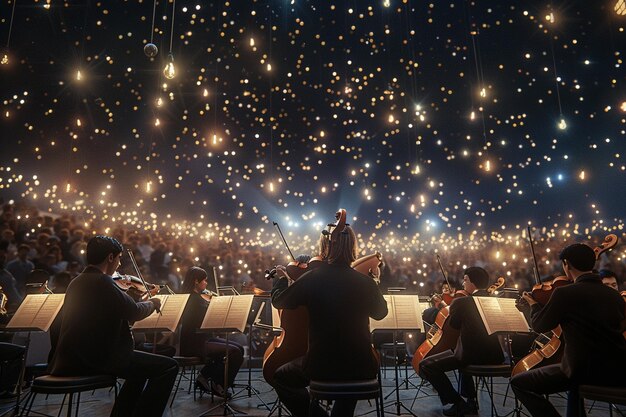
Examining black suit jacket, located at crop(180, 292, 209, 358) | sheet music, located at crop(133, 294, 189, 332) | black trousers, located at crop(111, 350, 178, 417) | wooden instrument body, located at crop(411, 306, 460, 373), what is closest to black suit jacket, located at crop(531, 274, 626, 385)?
wooden instrument body, located at crop(411, 306, 460, 373)

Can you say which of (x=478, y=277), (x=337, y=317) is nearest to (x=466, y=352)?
(x=478, y=277)

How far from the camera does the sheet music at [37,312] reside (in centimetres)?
366

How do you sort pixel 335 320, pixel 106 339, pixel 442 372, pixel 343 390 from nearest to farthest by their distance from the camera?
pixel 343 390, pixel 335 320, pixel 106 339, pixel 442 372

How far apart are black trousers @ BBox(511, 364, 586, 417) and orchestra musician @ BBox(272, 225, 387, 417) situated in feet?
3.70

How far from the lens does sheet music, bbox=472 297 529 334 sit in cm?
359

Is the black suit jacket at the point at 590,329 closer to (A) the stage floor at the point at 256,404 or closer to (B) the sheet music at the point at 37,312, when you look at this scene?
(A) the stage floor at the point at 256,404

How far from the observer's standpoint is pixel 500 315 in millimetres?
3709

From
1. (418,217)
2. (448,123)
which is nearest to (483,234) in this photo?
(418,217)

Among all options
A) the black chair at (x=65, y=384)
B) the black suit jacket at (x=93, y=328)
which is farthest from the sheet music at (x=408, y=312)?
the black chair at (x=65, y=384)

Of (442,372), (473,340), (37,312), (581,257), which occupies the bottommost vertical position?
(442,372)

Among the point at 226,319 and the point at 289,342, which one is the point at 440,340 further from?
the point at 226,319

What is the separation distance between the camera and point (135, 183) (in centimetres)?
1230

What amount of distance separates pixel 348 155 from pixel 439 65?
4718 mm

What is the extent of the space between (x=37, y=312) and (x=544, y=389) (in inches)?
169
